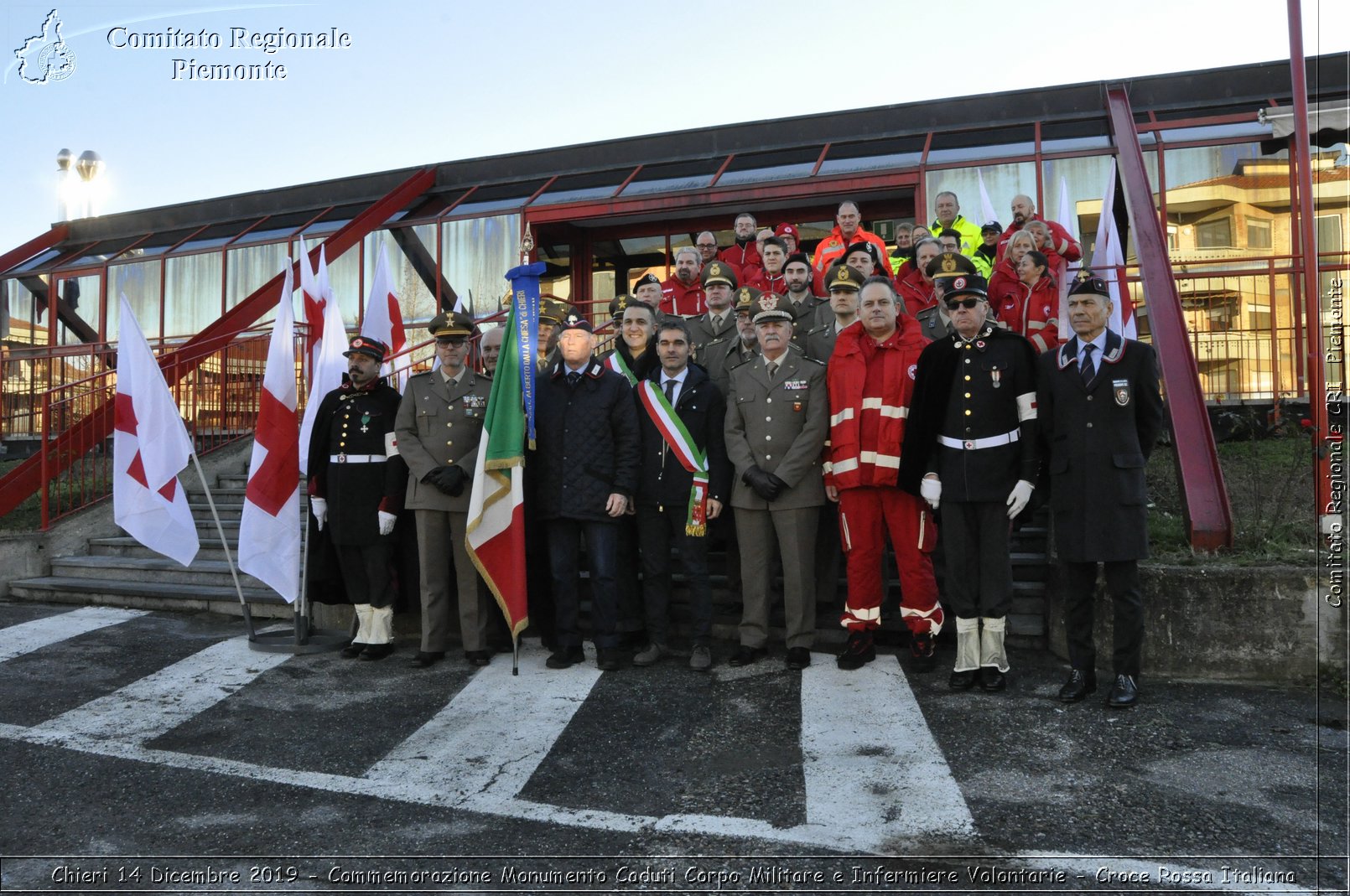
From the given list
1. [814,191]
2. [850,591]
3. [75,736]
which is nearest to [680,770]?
[850,591]

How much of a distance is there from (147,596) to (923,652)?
230 inches

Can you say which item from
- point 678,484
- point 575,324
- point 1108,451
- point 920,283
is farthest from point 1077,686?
point 920,283

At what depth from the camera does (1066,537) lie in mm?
4535

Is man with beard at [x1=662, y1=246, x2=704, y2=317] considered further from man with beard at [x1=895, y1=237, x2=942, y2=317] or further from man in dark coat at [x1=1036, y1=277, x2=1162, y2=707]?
man in dark coat at [x1=1036, y1=277, x2=1162, y2=707]

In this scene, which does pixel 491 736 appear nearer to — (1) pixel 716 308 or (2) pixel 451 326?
(2) pixel 451 326

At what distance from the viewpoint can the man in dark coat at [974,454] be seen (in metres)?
4.70

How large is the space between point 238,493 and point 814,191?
308 inches

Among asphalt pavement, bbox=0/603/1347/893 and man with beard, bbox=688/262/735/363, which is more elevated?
man with beard, bbox=688/262/735/363

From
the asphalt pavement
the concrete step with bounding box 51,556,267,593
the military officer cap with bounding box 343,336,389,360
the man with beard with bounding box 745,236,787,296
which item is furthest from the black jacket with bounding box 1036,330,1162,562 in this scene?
the concrete step with bounding box 51,556,267,593

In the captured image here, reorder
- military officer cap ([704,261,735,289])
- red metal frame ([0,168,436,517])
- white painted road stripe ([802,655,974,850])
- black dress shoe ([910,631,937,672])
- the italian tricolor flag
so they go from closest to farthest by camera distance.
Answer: white painted road stripe ([802,655,974,850]) < black dress shoe ([910,631,937,672]) < the italian tricolor flag < military officer cap ([704,261,735,289]) < red metal frame ([0,168,436,517])

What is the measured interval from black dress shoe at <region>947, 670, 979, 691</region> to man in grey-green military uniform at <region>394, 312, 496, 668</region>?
105 inches

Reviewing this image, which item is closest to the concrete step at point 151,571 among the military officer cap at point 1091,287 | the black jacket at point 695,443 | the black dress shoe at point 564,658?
the black dress shoe at point 564,658

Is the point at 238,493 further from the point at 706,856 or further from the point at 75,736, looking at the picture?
the point at 706,856

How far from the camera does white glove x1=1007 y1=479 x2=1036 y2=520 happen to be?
4645 mm
